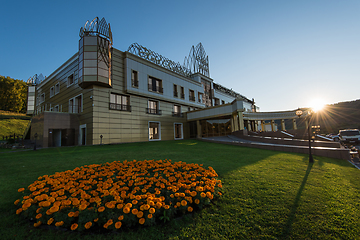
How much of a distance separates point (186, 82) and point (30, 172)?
2679 cm

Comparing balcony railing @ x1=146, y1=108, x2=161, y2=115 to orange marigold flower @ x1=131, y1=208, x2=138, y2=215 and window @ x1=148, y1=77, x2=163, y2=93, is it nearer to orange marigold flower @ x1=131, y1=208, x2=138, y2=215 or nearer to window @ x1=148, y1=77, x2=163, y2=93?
window @ x1=148, y1=77, x2=163, y2=93

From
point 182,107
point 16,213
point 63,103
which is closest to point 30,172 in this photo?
point 16,213

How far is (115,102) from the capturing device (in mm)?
20062

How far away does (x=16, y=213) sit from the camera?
3.01 meters

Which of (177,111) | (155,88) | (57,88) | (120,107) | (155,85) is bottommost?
(120,107)

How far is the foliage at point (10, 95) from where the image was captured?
146 ft

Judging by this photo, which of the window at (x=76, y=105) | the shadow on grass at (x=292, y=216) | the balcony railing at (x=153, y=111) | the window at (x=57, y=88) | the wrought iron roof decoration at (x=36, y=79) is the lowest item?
the shadow on grass at (x=292, y=216)

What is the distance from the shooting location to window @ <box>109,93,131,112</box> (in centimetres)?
1969

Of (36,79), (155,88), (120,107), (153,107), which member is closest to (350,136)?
(153,107)

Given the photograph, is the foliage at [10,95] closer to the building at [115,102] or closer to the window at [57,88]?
the building at [115,102]

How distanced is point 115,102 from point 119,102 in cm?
50

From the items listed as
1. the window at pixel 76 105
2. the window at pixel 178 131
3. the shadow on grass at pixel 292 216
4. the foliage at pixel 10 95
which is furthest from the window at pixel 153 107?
the foliage at pixel 10 95

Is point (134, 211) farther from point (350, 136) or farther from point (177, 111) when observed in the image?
point (177, 111)

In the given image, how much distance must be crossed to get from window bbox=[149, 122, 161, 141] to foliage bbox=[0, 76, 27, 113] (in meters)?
46.5
